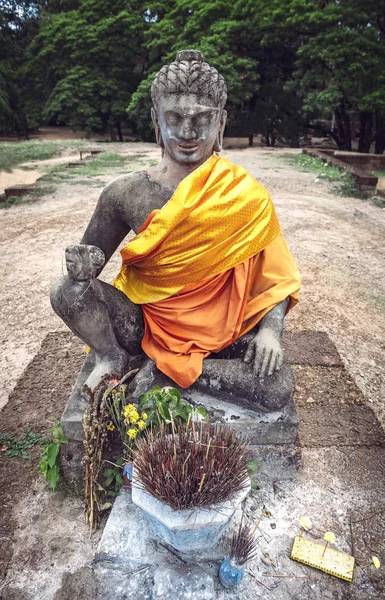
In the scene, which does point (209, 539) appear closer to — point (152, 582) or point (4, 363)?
point (152, 582)

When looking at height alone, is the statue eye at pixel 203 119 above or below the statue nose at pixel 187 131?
above

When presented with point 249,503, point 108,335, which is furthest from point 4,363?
point 249,503

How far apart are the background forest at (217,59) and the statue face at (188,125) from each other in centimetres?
1282

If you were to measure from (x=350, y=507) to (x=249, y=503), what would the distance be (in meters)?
0.49

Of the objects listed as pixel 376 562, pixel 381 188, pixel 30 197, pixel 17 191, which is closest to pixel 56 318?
pixel 376 562

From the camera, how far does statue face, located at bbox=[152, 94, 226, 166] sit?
206cm

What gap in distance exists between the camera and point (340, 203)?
28.7 feet

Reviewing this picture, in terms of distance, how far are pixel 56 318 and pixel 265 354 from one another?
2866mm

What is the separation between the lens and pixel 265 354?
6.81 feet

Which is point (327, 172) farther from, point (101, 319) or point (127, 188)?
point (101, 319)

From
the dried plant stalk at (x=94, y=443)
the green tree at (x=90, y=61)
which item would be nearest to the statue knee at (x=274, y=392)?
the dried plant stalk at (x=94, y=443)

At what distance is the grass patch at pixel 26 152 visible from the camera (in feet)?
45.9

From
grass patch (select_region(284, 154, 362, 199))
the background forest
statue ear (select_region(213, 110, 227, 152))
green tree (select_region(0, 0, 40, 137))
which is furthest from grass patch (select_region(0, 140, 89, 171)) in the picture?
statue ear (select_region(213, 110, 227, 152))

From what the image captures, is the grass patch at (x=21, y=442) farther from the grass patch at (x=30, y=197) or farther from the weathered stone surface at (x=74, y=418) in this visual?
the grass patch at (x=30, y=197)
